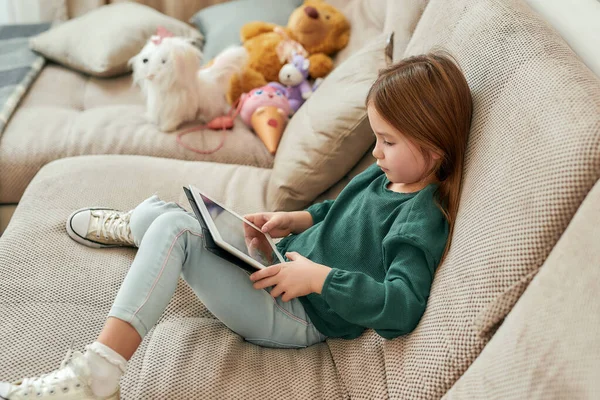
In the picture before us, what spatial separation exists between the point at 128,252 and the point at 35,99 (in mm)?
1089

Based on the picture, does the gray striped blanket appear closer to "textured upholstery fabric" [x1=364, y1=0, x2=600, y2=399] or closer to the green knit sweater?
the green knit sweater

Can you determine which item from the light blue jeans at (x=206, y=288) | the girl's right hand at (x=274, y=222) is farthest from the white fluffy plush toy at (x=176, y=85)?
the light blue jeans at (x=206, y=288)

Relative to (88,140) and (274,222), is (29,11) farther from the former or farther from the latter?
(274,222)

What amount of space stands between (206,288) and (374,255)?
0.33 meters

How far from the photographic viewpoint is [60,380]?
100 cm

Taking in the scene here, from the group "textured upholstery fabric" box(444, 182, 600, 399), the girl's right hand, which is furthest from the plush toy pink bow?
"textured upholstery fabric" box(444, 182, 600, 399)

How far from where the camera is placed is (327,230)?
4.23ft

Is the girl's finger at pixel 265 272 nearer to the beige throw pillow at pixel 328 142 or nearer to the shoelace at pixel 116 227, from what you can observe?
the shoelace at pixel 116 227

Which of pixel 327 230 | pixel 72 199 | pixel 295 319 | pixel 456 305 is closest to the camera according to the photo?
pixel 456 305

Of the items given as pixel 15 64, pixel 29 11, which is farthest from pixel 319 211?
pixel 29 11

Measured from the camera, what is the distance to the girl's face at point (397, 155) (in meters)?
1.12

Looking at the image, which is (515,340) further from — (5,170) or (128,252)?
(5,170)

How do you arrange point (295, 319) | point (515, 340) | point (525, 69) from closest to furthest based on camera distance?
point (515, 340) → point (525, 69) → point (295, 319)

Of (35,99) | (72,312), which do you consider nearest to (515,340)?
(72,312)
